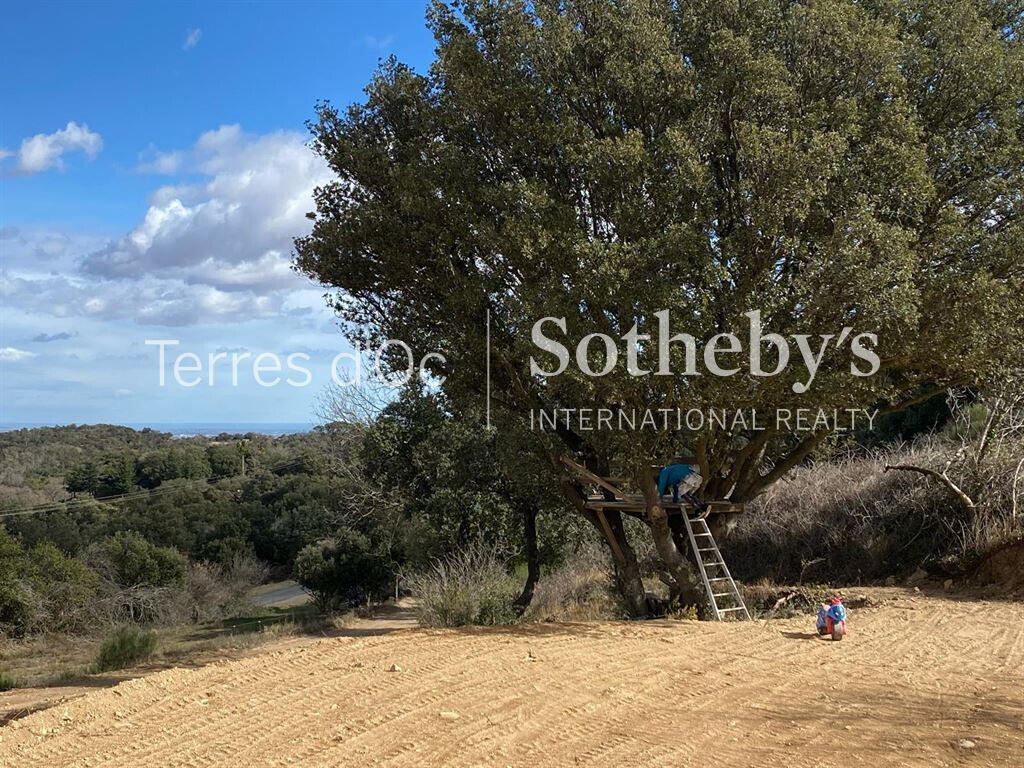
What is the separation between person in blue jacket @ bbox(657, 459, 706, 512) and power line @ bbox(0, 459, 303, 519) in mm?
36960

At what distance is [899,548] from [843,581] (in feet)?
4.10

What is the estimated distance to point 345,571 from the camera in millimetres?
25719

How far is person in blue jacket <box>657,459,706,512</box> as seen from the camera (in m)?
12.2

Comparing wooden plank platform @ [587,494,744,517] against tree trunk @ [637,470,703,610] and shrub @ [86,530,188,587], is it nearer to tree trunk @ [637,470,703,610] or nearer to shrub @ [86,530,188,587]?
tree trunk @ [637,470,703,610]

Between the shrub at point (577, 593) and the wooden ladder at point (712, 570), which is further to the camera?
the shrub at point (577, 593)

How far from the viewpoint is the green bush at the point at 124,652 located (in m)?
14.5

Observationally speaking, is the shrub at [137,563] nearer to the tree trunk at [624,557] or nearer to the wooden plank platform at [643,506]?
the tree trunk at [624,557]

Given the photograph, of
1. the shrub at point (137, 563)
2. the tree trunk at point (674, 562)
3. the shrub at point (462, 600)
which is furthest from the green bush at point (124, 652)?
the shrub at point (137, 563)

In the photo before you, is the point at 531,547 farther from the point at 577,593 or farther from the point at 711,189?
the point at 711,189

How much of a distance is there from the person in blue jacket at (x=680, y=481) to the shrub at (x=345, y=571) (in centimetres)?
1491

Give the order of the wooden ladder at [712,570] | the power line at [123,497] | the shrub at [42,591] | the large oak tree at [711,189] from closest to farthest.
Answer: the large oak tree at [711,189] < the wooden ladder at [712,570] < the shrub at [42,591] < the power line at [123,497]

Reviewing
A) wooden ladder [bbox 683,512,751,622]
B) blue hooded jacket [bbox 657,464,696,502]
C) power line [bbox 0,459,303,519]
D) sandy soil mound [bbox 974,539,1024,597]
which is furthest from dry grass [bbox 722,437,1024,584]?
power line [bbox 0,459,303,519]

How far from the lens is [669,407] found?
9.73 m

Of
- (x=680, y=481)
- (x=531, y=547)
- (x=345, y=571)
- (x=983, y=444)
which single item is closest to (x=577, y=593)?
(x=531, y=547)
